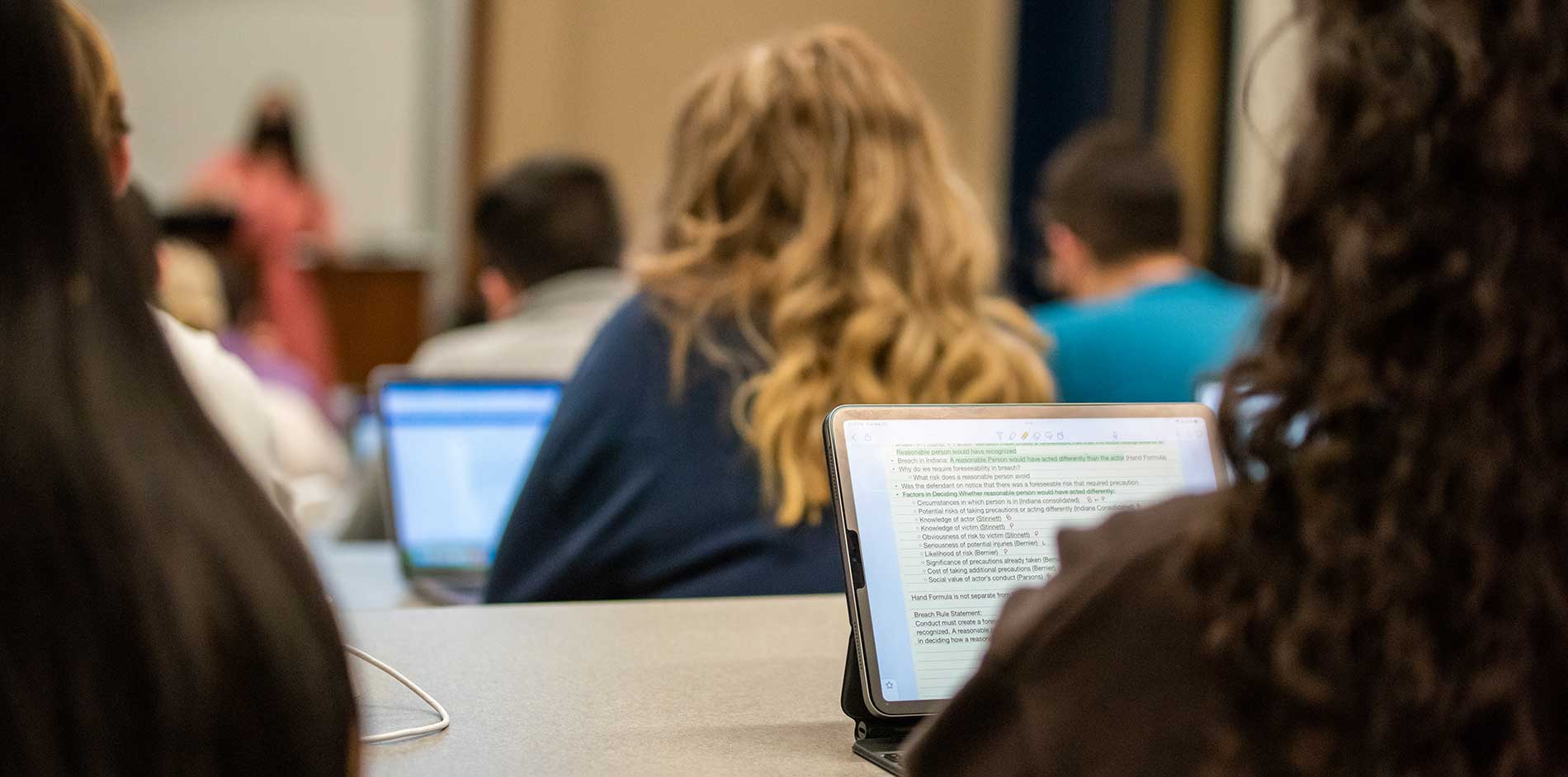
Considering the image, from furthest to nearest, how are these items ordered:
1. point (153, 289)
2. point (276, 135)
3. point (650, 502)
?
point (276, 135) → point (650, 502) → point (153, 289)

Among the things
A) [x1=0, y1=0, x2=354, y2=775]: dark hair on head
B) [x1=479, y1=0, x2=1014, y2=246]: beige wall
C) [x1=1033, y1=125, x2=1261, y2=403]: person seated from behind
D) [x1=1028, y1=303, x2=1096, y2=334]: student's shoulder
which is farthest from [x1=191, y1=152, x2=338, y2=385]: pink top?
[x1=0, y1=0, x2=354, y2=775]: dark hair on head

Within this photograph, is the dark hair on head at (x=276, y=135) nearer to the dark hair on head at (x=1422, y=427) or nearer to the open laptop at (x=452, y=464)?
the open laptop at (x=452, y=464)

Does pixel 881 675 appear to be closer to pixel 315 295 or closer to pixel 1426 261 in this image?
pixel 1426 261

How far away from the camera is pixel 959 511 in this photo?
91 centimetres

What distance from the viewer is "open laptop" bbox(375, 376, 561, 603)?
1.84 metres

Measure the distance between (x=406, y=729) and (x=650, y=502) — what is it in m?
0.61

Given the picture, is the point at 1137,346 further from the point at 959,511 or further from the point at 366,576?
the point at 959,511

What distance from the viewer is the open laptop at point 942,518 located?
0.88 metres

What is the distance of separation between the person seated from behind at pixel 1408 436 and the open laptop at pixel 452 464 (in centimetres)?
138

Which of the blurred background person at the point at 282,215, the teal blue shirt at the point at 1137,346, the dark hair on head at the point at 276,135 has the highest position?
the teal blue shirt at the point at 1137,346

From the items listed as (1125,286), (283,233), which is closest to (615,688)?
(1125,286)

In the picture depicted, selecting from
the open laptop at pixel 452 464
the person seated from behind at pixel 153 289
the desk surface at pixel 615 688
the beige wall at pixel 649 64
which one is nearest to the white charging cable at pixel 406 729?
the desk surface at pixel 615 688

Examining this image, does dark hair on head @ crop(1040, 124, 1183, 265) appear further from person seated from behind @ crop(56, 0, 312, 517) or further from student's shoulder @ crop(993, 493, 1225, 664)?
student's shoulder @ crop(993, 493, 1225, 664)

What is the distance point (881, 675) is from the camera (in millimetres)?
878
